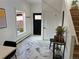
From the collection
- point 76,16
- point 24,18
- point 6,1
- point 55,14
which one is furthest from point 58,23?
point 6,1

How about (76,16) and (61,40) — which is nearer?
(61,40)

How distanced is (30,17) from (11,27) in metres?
3.76

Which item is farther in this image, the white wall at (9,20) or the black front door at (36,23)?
the black front door at (36,23)

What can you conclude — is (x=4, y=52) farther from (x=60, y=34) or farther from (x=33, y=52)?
(x=33, y=52)

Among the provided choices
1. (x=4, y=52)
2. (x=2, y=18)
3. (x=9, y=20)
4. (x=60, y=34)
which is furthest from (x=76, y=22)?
(x=9, y=20)

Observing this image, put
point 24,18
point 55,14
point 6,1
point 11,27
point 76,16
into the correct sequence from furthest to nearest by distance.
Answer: point 24,18 < point 55,14 < point 11,27 < point 6,1 < point 76,16

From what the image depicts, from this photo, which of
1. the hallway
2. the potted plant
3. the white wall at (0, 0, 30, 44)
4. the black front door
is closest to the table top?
the hallway

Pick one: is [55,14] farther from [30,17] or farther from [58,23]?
[30,17]

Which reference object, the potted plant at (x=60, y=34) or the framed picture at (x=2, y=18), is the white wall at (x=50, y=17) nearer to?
the framed picture at (x=2, y=18)

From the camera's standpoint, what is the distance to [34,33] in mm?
9516

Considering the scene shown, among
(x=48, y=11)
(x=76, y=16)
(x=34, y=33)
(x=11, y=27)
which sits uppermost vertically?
(x=48, y=11)

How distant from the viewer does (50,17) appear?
719 centimetres

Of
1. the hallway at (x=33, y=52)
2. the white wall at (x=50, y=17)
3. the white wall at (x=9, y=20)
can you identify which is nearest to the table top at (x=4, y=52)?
the hallway at (x=33, y=52)

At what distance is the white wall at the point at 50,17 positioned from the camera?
702 centimetres
